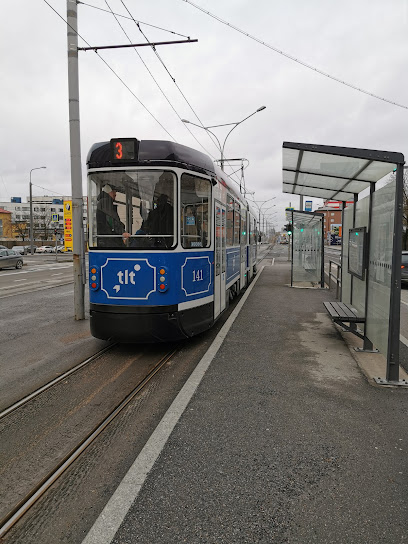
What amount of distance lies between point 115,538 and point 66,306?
347 inches

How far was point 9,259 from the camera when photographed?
24219 millimetres

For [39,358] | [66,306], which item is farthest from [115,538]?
[66,306]

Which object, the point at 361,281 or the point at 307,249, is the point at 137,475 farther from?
the point at 307,249

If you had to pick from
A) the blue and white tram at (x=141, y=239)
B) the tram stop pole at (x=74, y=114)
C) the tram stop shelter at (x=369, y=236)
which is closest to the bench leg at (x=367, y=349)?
the tram stop shelter at (x=369, y=236)

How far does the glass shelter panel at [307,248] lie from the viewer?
1484cm

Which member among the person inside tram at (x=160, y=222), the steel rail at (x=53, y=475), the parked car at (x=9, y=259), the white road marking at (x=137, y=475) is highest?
the person inside tram at (x=160, y=222)

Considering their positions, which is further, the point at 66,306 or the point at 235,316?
the point at 66,306

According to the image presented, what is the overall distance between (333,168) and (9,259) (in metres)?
22.7

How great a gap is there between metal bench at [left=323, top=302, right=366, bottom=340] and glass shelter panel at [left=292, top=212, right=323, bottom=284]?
736 centimetres

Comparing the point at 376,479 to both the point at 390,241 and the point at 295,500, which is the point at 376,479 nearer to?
the point at 295,500

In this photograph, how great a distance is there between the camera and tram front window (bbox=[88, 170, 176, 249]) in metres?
5.51

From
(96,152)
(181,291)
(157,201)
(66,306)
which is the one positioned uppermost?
(96,152)

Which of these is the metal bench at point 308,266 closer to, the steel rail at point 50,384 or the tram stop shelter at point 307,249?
the tram stop shelter at point 307,249

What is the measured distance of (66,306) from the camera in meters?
10.5
